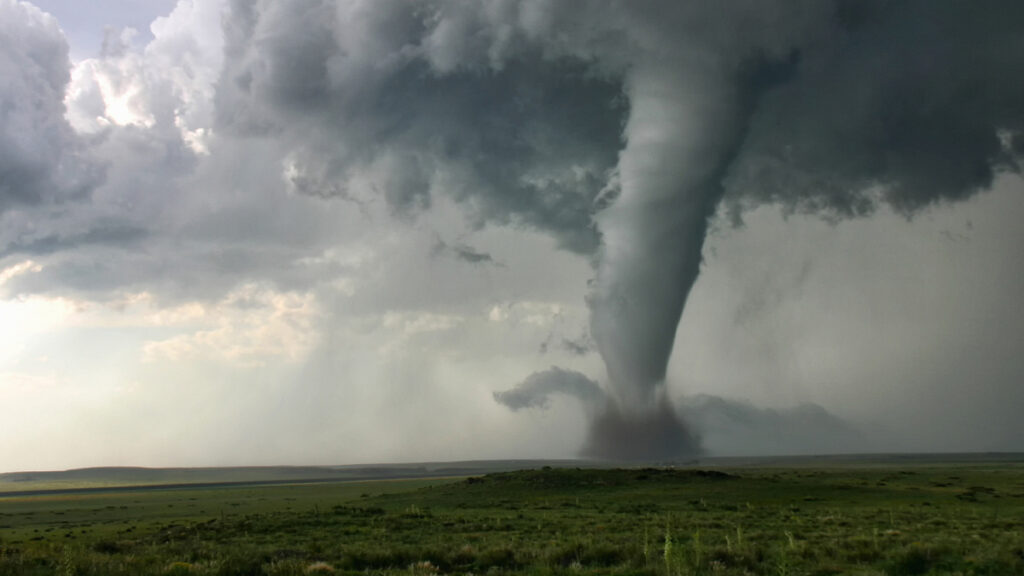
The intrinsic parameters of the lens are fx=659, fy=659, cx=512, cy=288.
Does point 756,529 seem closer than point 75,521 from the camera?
Yes

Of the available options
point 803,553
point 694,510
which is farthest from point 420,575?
point 694,510

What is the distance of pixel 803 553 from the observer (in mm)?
23031

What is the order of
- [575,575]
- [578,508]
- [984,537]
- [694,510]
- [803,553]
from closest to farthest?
[575,575] → [803,553] → [984,537] → [694,510] → [578,508]

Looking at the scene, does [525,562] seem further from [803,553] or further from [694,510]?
[694,510]

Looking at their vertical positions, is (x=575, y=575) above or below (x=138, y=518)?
above

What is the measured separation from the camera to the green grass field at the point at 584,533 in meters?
20.5

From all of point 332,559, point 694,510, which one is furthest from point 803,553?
point 694,510

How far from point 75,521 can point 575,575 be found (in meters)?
63.9

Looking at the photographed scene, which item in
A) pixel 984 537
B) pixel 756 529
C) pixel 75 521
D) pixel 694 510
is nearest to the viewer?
pixel 984 537

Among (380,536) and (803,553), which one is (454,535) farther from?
(803,553)

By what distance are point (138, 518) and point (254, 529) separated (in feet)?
103

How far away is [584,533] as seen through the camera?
32.6m

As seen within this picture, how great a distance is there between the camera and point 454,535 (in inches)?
1342

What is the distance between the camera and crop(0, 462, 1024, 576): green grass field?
808 inches
